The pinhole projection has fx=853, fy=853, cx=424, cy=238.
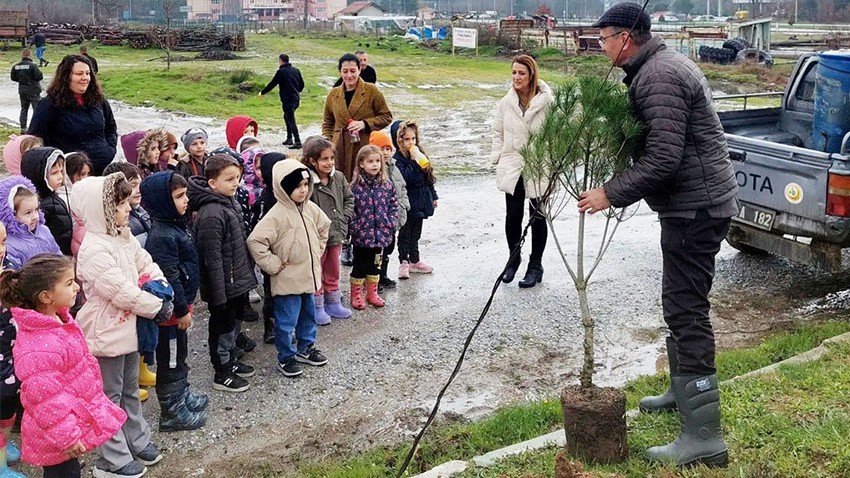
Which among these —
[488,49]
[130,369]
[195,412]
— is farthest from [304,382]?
[488,49]

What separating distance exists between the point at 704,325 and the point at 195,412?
9.91 ft

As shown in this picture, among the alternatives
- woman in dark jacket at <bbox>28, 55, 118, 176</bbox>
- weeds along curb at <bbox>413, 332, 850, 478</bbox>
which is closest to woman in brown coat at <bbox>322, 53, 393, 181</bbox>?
woman in dark jacket at <bbox>28, 55, 118, 176</bbox>

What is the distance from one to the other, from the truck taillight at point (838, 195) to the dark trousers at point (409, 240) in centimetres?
350

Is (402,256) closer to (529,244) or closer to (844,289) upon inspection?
(529,244)

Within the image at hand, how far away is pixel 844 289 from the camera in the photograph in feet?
25.9

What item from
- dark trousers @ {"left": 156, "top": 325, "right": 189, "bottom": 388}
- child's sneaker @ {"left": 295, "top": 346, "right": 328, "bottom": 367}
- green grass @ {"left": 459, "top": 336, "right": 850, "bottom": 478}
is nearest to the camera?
green grass @ {"left": 459, "top": 336, "right": 850, "bottom": 478}

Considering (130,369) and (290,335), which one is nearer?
(130,369)

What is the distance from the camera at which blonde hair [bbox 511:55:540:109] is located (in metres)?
7.27

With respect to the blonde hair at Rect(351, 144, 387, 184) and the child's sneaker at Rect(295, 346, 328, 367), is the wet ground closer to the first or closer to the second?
the child's sneaker at Rect(295, 346, 328, 367)

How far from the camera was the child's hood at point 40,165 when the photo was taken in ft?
18.4

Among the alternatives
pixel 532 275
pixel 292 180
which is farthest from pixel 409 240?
pixel 292 180

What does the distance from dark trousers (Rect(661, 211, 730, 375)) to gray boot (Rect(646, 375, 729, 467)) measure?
0.28 ft

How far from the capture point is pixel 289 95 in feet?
56.2

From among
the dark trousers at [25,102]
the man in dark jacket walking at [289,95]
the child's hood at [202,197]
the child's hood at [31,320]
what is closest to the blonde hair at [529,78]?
the child's hood at [202,197]
